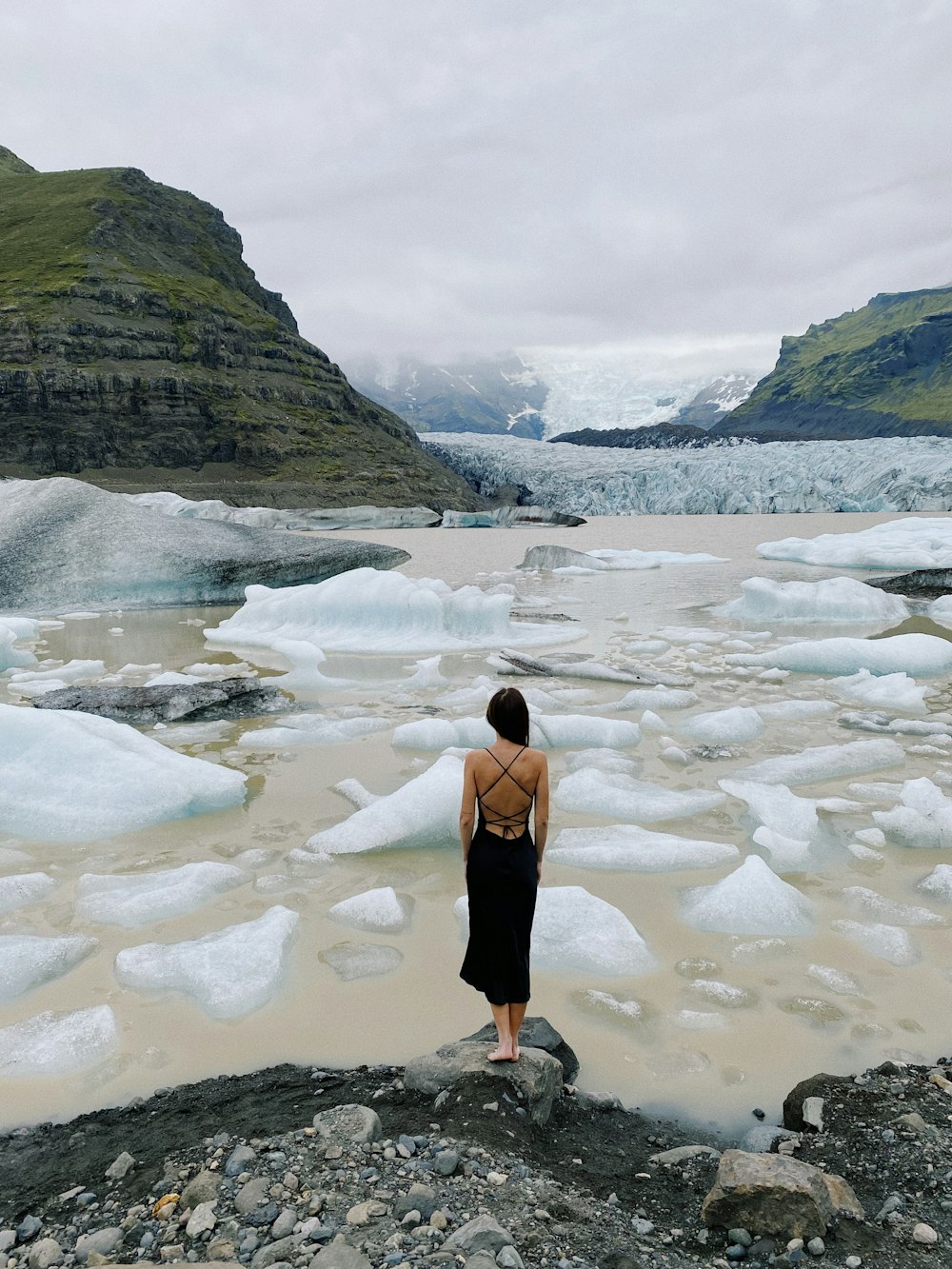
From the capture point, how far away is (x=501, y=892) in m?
2.71

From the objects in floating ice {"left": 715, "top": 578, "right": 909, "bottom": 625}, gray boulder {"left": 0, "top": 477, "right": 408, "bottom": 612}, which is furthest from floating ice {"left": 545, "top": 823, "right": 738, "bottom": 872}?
gray boulder {"left": 0, "top": 477, "right": 408, "bottom": 612}

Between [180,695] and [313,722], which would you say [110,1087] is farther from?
[180,695]

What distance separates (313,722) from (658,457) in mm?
54155

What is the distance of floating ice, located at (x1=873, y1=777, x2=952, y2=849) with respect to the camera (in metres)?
4.49

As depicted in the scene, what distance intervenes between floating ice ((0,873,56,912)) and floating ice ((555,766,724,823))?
9.30 feet

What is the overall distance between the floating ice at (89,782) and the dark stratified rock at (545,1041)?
282 centimetres

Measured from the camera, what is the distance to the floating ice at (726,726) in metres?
6.45

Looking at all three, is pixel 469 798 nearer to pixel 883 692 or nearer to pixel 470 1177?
pixel 470 1177

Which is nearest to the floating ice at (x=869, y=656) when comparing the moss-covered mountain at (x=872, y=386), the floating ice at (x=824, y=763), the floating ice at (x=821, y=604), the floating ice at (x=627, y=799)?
the floating ice at (x=824, y=763)

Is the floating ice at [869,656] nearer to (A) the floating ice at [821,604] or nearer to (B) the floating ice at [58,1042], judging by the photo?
(A) the floating ice at [821,604]

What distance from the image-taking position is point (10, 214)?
78.3 meters

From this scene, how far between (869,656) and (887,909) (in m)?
5.69

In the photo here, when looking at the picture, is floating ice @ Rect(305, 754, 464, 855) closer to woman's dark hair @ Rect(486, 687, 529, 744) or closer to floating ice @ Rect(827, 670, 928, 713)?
woman's dark hair @ Rect(486, 687, 529, 744)

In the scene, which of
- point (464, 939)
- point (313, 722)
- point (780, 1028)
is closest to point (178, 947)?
point (464, 939)
